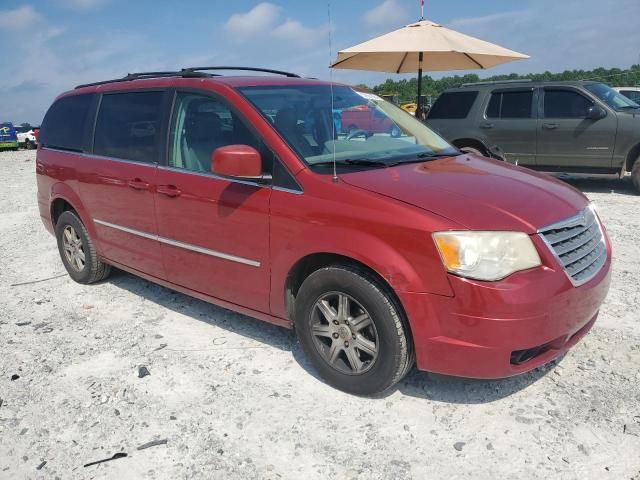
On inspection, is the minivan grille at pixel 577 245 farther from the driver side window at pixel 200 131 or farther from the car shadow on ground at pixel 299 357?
the driver side window at pixel 200 131

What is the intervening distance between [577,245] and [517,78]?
1435 cm

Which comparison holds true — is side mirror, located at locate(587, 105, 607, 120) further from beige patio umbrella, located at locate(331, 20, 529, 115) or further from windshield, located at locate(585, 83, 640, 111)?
beige patio umbrella, located at locate(331, 20, 529, 115)

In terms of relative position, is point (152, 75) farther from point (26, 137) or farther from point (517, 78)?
point (26, 137)

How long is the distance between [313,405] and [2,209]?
845 cm

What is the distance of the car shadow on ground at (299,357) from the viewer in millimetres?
3207

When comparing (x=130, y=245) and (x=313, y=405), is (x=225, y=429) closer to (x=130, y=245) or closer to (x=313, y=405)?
(x=313, y=405)

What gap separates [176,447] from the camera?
2.80 metres

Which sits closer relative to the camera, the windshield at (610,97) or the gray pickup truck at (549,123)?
the gray pickup truck at (549,123)

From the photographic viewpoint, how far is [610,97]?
923 cm

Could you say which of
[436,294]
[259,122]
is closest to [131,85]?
[259,122]

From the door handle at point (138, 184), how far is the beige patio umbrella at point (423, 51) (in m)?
4.18

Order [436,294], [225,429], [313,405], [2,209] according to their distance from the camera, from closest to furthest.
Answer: [436,294]
[225,429]
[313,405]
[2,209]

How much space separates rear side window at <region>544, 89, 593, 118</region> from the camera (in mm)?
9125

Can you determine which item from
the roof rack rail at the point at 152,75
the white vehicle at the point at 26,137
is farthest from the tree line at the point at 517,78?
the white vehicle at the point at 26,137
